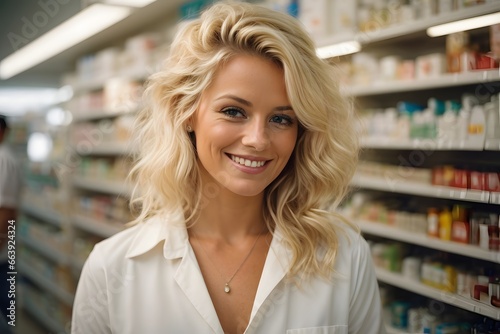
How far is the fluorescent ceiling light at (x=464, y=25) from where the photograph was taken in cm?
165

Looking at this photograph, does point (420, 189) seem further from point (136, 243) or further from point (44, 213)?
point (44, 213)

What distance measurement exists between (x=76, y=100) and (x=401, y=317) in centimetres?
363

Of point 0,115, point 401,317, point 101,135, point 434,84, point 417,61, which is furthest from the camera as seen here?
point 101,135

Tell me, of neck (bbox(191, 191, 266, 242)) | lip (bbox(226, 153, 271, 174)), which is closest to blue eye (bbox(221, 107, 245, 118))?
lip (bbox(226, 153, 271, 174))

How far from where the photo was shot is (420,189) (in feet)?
6.68

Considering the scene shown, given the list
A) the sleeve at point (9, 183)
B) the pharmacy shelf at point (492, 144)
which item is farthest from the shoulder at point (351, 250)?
the sleeve at point (9, 183)

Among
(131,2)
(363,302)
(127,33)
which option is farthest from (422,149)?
(127,33)

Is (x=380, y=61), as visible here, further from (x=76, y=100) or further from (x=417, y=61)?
(x=76, y=100)

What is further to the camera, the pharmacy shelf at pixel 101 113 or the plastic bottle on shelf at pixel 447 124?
the pharmacy shelf at pixel 101 113

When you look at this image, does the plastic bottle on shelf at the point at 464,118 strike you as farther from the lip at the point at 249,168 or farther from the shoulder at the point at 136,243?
the shoulder at the point at 136,243

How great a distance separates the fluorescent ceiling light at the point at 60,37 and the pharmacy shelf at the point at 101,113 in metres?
0.76

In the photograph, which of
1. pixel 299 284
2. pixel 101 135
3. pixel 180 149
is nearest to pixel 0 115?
pixel 180 149

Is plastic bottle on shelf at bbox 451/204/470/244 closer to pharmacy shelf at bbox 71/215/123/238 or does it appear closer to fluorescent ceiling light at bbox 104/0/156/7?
fluorescent ceiling light at bbox 104/0/156/7

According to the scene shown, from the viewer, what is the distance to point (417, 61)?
6.83 feet
